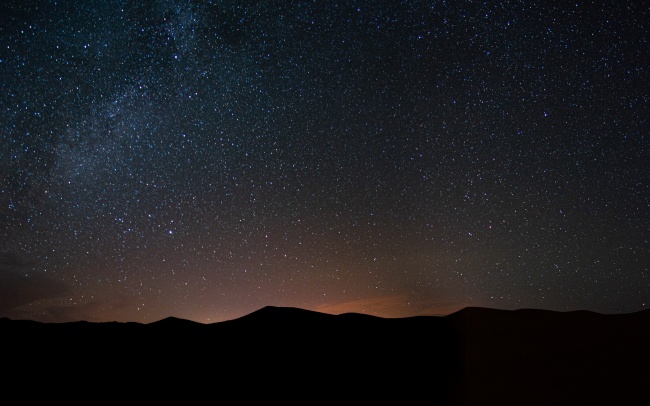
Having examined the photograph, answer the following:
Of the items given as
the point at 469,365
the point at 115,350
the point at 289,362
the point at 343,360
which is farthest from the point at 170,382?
the point at 469,365

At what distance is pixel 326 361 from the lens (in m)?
8.90

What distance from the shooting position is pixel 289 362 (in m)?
8.84

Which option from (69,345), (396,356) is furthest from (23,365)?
(396,356)

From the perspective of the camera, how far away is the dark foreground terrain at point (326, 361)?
7.59m

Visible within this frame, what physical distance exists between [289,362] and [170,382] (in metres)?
2.39

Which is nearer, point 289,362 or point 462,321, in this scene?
point 289,362

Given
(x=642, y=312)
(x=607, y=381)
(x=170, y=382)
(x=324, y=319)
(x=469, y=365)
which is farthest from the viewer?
(x=642, y=312)

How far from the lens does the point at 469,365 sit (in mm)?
9023

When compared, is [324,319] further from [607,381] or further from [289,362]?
[607,381]

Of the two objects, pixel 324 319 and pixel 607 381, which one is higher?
pixel 324 319

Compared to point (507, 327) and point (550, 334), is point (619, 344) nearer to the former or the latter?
point (550, 334)

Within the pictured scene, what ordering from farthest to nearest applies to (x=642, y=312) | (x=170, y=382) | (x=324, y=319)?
1. (x=642, y=312)
2. (x=324, y=319)
3. (x=170, y=382)

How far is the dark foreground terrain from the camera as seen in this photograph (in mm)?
7594

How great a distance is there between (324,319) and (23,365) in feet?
21.3
